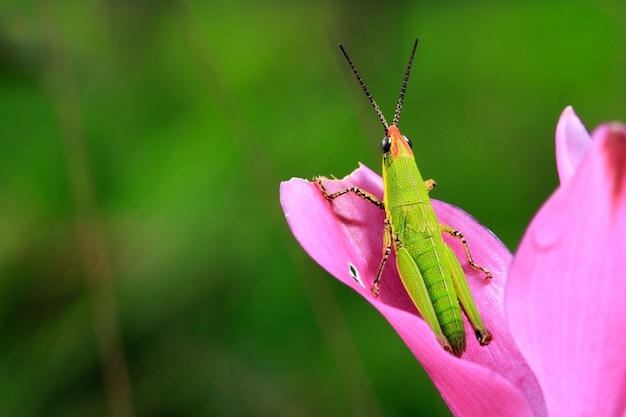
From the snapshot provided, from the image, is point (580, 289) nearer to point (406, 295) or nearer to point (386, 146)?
point (406, 295)

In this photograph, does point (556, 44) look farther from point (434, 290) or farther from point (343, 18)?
point (434, 290)

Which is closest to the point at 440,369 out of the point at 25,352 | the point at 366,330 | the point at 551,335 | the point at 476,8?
the point at 551,335

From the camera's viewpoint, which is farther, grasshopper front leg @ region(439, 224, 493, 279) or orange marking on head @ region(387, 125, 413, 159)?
orange marking on head @ region(387, 125, 413, 159)

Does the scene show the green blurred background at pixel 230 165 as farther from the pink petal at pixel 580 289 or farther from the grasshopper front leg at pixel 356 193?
the pink petal at pixel 580 289

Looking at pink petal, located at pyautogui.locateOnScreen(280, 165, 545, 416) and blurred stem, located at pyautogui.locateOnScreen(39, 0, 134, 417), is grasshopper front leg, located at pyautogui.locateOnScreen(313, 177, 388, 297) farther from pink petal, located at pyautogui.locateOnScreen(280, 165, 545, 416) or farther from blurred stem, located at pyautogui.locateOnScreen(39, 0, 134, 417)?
blurred stem, located at pyautogui.locateOnScreen(39, 0, 134, 417)

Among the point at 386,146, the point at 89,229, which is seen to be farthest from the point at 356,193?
the point at 89,229

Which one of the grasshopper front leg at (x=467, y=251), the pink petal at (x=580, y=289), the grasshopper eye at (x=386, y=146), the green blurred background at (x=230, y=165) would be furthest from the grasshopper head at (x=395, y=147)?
the green blurred background at (x=230, y=165)

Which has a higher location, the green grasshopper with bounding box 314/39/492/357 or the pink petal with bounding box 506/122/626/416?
the green grasshopper with bounding box 314/39/492/357

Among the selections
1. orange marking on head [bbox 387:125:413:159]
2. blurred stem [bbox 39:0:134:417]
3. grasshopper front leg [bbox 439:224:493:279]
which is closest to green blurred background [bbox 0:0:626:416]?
blurred stem [bbox 39:0:134:417]
